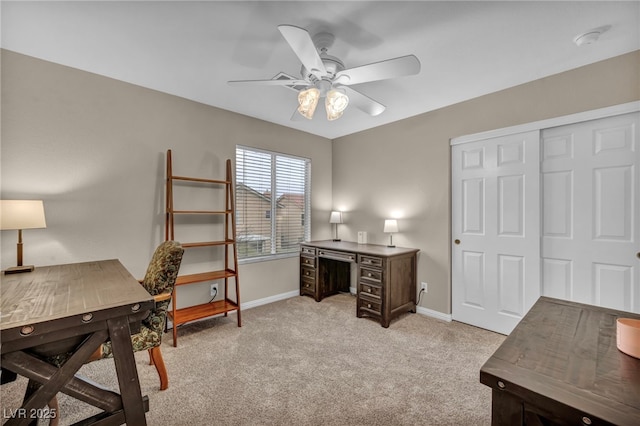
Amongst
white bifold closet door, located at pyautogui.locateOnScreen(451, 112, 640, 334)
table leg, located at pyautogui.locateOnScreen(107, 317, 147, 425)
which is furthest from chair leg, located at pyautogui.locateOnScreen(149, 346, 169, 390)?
white bifold closet door, located at pyautogui.locateOnScreen(451, 112, 640, 334)

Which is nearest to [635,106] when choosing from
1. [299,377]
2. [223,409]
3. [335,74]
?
[335,74]

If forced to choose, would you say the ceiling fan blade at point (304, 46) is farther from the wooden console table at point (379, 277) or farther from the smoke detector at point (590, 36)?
the wooden console table at point (379, 277)

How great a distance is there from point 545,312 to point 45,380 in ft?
7.73

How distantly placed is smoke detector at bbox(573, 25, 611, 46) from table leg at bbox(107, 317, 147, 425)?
11.0 feet

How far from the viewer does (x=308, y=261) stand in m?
3.95

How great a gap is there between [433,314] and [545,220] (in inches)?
61.1

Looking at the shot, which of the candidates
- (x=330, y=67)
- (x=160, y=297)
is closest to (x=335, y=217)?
(x=330, y=67)

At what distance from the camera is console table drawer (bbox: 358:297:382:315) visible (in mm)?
3057

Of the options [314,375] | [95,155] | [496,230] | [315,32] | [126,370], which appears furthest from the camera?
[496,230]

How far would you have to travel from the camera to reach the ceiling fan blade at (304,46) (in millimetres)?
1399

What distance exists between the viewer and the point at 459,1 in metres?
1.60

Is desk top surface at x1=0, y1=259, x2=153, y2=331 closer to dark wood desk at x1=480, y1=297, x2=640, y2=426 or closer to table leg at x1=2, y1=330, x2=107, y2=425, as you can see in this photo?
table leg at x1=2, y1=330, x2=107, y2=425

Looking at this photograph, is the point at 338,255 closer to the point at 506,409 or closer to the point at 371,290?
the point at 371,290

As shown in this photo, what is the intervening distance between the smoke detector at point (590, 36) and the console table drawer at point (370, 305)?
2.75 metres
